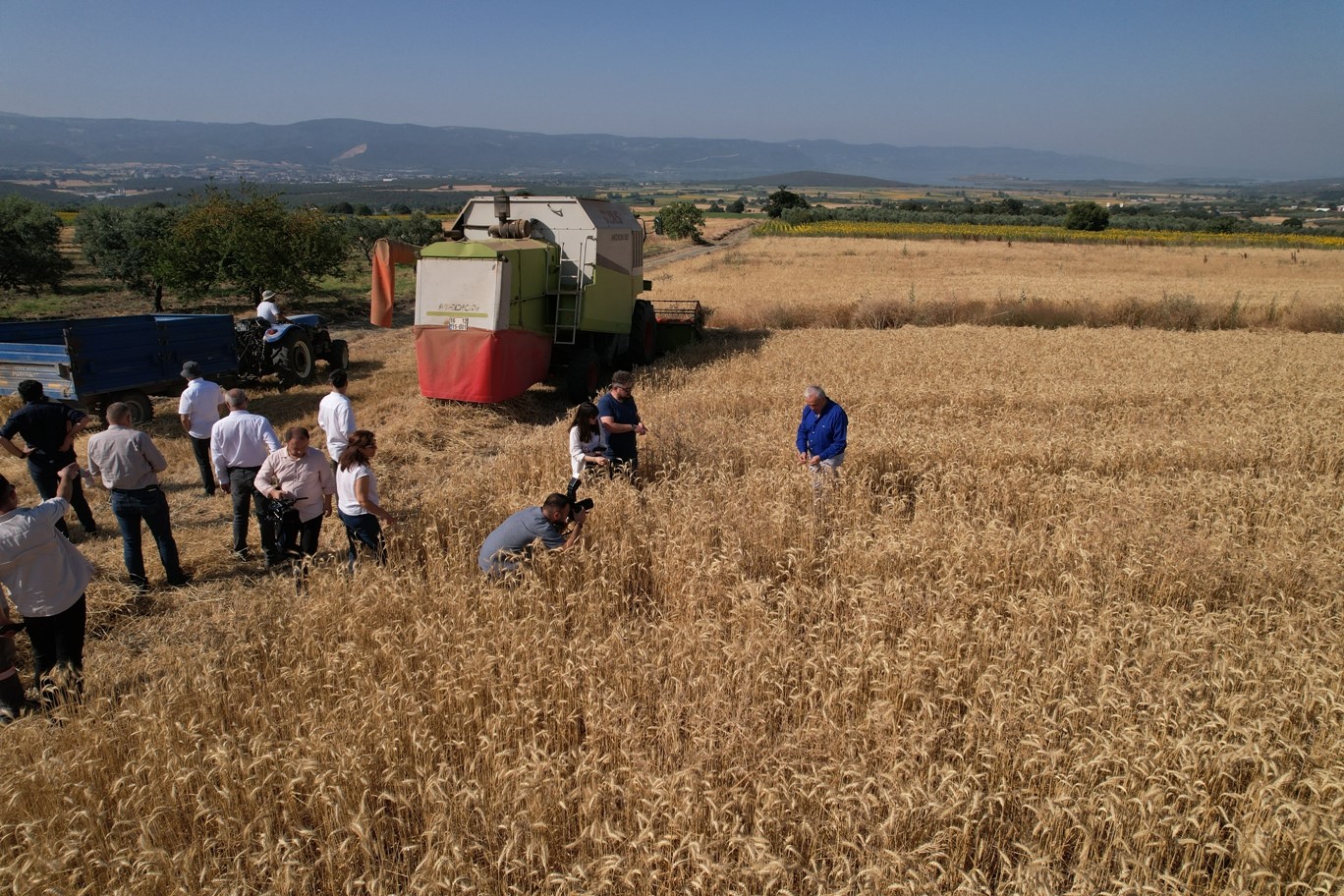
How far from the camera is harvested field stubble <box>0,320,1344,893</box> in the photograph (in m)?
2.88

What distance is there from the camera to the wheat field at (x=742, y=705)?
2.88 meters

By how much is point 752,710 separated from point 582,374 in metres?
8.47

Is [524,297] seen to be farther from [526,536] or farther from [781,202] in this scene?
[781,202]

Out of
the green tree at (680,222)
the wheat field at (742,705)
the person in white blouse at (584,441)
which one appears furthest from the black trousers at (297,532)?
the green tree at (680,222)

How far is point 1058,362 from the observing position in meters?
12.4

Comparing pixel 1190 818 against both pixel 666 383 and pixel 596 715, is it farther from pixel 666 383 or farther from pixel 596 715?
pixel 666 383

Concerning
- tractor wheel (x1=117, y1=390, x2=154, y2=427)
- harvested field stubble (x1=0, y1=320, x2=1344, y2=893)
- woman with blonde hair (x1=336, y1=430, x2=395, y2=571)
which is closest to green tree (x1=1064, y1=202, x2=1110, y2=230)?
harvested field stubble (x1=0, y1=320, x2=1344, y2=893)

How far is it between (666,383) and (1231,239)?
157 ft

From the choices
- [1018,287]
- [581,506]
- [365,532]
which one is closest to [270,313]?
[365,532]

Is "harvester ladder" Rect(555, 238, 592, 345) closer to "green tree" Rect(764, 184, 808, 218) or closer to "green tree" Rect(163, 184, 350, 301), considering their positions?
"green tree" Rect(163, 184, 350, 301)

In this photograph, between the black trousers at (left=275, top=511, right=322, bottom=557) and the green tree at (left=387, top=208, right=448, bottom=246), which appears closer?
the black trousers at (left=275, top=511, right=322, bottom=557)

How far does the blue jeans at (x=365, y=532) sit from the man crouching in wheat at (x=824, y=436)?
3.65 metres

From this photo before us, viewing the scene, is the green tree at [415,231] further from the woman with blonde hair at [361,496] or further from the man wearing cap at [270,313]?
the woman with blonde hair at [361,496]

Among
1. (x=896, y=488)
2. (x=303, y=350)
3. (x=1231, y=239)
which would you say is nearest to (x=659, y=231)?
(x=1231, y=239)
